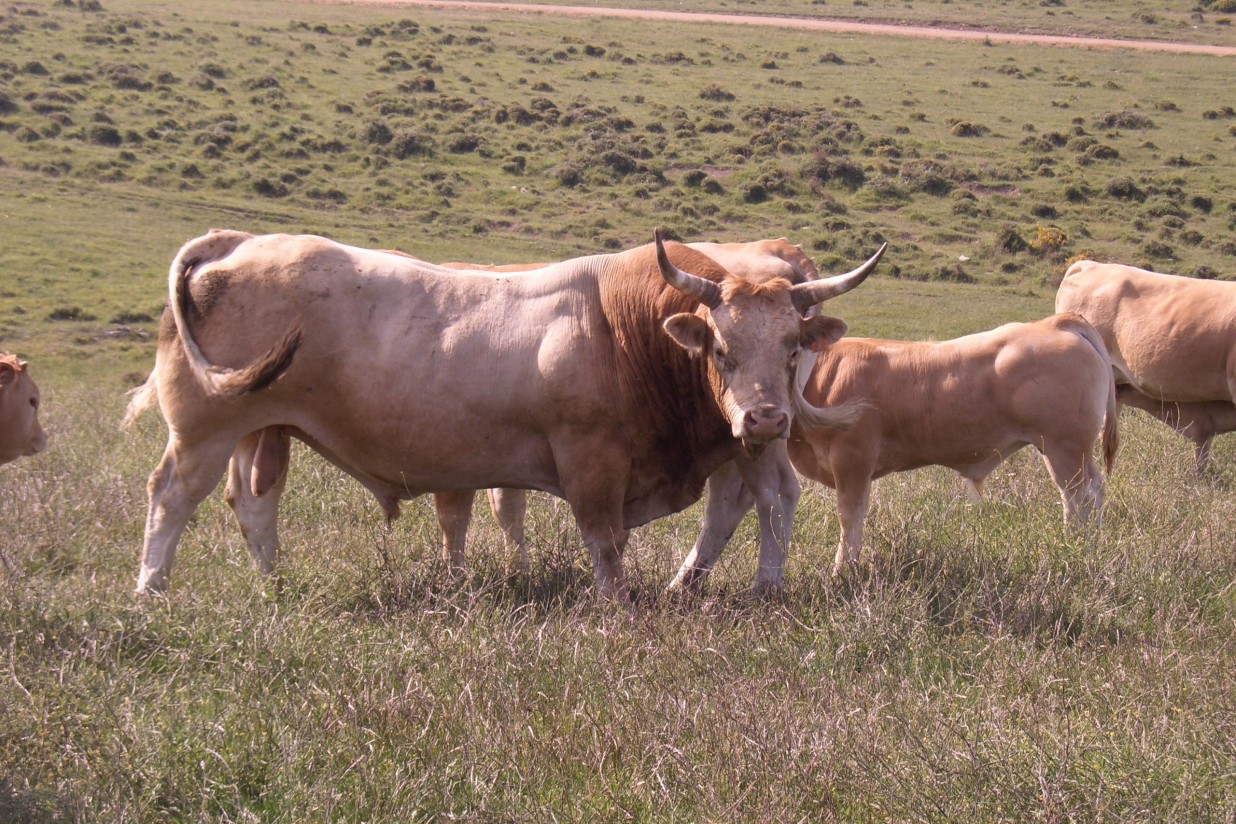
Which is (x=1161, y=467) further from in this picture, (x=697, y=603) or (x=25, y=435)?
(x=25, y=435)

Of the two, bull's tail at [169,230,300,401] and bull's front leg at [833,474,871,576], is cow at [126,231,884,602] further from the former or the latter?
bull's front leg at [833,474,871,576]

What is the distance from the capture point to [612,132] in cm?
3519

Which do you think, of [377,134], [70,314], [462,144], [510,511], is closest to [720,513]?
[510,511]

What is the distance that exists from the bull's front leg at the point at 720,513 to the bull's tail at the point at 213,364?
227 centimetres

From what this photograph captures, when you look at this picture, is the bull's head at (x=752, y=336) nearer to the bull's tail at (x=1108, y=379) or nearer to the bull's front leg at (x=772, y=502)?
the bull's front leg at (x=772, y=502)

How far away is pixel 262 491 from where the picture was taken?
7746 mm

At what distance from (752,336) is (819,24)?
5046cm

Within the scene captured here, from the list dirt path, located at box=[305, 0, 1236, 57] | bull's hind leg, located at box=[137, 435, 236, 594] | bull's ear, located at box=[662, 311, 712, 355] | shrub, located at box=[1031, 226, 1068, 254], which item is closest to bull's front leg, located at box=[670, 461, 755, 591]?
bull's ear, located at box=[662, 311, 712, 355]

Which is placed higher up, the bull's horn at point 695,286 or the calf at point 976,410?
the bull's horn at point 695,286

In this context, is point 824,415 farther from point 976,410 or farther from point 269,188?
point 269,188

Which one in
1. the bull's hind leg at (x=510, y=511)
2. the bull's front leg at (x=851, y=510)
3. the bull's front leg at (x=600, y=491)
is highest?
the bull's front leg at (x=600, y=491)

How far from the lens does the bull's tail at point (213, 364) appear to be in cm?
684

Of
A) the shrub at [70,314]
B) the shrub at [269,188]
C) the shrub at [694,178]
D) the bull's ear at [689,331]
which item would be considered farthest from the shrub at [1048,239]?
the bull's ear at [689,331]

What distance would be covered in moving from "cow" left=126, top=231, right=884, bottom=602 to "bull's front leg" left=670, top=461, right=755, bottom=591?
0.39 metres
